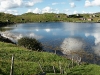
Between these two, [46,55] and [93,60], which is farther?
[93,60]

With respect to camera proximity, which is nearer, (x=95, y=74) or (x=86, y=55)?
(x=95, y=74)

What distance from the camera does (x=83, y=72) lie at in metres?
37.1

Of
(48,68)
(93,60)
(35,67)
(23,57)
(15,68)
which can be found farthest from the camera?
(93,60)

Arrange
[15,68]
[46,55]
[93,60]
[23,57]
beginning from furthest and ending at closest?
[93,60] → [46,55] → [23,57] → [15,68]

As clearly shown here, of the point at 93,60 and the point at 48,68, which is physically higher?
the point at 48,68

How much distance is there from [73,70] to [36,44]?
118 feet

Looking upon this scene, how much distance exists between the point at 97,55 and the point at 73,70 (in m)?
36.9

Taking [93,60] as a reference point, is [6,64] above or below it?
above

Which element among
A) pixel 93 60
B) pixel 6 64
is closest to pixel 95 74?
pixel 6 64

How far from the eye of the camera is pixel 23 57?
4497 cm

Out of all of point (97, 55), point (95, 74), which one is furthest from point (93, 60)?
point (95, 74)

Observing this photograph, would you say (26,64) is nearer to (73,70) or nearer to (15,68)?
(15,68)

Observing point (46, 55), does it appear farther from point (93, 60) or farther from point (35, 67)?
point (93, 60)

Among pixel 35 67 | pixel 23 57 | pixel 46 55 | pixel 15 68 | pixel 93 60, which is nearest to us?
pixel 15 68
